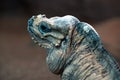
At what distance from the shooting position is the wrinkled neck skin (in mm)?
1411

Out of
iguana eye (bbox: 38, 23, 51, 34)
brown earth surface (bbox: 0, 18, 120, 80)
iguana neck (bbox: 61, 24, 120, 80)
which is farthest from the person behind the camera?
brown earth surface (bbox: 0, 18, 120, 80)

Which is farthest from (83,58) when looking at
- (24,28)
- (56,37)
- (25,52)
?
(24,28)

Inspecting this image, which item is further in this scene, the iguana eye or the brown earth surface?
the brown earth surface

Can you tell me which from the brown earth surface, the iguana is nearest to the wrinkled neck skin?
the iguana

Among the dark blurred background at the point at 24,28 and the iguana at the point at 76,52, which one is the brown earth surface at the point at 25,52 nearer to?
the dark blurred background at the point at 24,28

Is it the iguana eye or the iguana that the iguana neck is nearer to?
the iguana

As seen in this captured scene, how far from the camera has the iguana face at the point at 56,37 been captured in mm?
1471

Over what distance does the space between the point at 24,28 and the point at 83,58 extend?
17.3 ft

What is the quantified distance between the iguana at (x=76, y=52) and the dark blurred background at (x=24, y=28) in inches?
152

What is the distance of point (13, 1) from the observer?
6.84 m

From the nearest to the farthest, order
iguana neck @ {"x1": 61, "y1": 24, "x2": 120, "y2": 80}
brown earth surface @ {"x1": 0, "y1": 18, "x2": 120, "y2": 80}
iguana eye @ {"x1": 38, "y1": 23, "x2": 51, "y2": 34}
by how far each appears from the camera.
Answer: iguana neck @ {"x1": 61, "y1": 24, "x2": 120, "y2": 80} → iguana eye @ {"x1": 38, "y1": 23, "x2": 51, "y2": 34} → brown earth surface @ {"x1": 0, "y1": 18, "x2": 120, "y2": 80}

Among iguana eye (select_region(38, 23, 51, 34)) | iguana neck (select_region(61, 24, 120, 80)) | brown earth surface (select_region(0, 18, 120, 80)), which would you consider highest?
iguana eye (select_region(38, 23, 51, 34))

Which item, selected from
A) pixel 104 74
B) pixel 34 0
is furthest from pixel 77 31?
pixel 34 0

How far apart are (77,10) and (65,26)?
489 centimetres
